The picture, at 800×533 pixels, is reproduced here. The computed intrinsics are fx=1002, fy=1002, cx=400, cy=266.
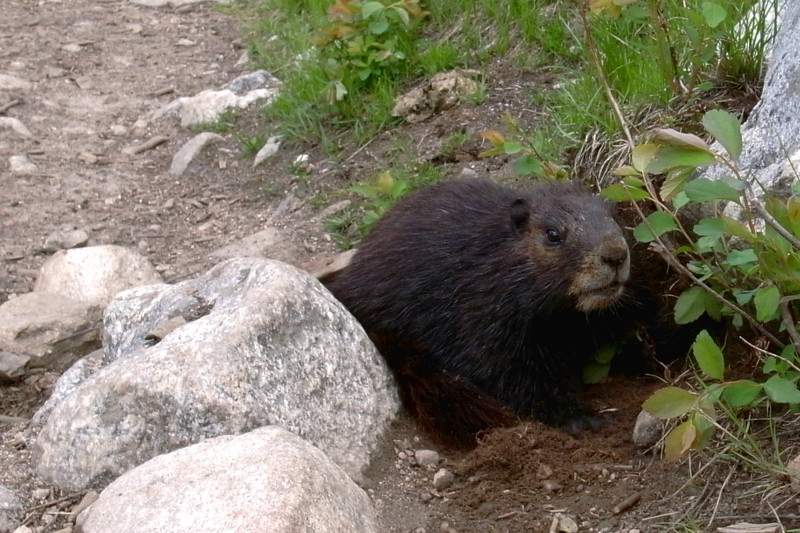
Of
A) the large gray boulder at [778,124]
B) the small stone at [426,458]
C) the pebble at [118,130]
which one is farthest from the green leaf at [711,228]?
the pebble at [118,130]

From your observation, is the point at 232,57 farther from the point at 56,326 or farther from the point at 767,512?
the point at 767,512

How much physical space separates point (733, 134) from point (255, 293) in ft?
6.09

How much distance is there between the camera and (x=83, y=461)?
136 inches

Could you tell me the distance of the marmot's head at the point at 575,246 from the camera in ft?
13.4

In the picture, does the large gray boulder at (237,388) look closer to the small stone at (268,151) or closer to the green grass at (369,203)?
the green grass at (369,203)

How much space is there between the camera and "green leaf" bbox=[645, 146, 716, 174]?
2758 mm

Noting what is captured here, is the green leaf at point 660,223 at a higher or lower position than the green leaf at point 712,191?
lower

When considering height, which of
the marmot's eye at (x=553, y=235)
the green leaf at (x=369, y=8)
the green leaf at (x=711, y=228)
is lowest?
the marmot's eye at (x=553, y=235)

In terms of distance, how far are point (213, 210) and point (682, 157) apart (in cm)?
415

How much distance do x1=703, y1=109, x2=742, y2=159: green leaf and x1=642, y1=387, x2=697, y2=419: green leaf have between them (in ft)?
2.21

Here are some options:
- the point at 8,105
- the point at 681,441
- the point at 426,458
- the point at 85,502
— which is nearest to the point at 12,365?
the point at 85,502

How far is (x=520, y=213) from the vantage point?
434 cm

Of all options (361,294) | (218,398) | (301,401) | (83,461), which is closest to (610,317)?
(361,294)

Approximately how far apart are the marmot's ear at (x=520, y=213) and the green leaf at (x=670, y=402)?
165 centimetres
